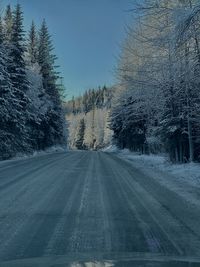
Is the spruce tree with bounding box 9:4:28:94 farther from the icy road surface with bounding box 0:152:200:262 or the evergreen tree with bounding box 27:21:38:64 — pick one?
the icy road surface with bounding box 0:152:200:262

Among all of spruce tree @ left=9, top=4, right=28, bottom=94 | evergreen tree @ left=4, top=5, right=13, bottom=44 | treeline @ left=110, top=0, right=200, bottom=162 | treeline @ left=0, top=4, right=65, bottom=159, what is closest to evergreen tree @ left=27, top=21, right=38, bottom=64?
treeline @ left=0, top=4, right=65, bottom=159

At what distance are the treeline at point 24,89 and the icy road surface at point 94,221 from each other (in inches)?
795

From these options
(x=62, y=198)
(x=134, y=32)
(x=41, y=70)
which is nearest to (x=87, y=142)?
(x=41, y=70)

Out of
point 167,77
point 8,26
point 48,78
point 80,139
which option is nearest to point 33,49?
point 48,78

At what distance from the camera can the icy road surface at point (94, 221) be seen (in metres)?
6.74

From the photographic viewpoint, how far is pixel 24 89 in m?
41.2

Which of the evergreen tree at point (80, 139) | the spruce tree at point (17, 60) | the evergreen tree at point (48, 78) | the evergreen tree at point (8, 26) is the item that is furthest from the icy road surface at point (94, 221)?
the evergreen tree at point (80, 139)

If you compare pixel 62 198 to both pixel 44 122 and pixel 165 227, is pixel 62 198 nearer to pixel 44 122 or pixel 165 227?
pixel 165 227

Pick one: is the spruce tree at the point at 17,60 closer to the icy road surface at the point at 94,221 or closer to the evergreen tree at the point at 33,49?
the evergreen tree at the point at 33,49

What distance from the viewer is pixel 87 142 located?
169 metres

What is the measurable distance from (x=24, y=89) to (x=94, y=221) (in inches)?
1313

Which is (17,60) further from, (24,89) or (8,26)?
(8,26)

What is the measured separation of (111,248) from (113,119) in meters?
51.9

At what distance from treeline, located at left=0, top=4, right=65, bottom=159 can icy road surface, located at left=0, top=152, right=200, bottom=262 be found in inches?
795
